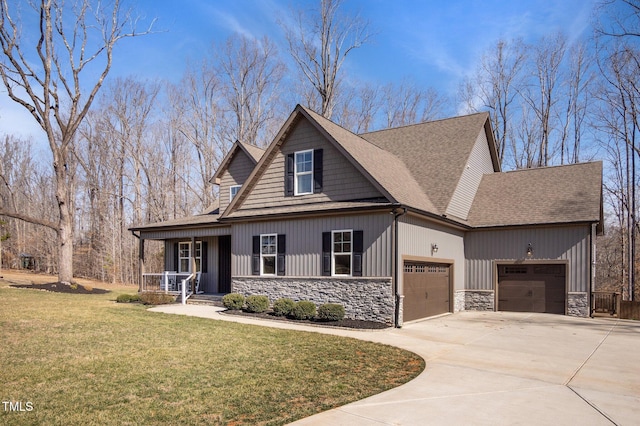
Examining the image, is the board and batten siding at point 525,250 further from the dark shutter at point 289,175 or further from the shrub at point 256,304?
the shrub at point 256,304

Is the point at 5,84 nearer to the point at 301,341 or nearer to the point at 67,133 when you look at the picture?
the point at 67,133

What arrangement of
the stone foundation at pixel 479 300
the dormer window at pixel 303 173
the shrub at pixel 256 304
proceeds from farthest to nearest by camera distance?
the stone foundation at pixel 479 300, the dormer window at pixel 303 173, the shrub at pixel 256 304

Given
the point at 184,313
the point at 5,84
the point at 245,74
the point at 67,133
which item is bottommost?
the point at 184,313

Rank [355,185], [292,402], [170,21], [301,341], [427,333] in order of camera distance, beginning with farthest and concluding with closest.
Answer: [170,21]
[355,185]
[427,333]
[301,341]
[292,402]

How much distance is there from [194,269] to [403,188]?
33.2 feet

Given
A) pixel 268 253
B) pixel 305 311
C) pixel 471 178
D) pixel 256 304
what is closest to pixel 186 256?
pixel 268 253

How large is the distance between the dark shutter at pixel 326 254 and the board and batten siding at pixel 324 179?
4.50 ft

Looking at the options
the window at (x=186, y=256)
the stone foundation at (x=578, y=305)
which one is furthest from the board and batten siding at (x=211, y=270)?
the stone foundation at (x=578, y=305)

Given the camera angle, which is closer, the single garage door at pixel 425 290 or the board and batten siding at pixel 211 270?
the single garage door at pixel 425 290

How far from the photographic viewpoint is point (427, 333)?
12.7 metres

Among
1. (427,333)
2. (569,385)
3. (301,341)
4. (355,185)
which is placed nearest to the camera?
(569,385)

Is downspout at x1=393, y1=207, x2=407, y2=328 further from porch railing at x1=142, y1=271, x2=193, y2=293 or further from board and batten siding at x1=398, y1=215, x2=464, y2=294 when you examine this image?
porch railing at x1=142, y1=271, x2=193, y2=293

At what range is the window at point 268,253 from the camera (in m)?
17.0

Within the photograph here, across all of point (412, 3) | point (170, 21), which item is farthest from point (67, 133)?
point (412, 3)
